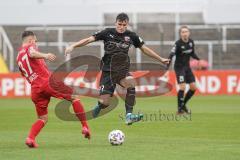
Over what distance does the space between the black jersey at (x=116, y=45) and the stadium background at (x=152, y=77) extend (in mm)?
1434

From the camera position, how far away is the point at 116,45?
14969mm

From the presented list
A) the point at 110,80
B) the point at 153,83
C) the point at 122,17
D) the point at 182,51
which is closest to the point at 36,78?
the point at 122,17

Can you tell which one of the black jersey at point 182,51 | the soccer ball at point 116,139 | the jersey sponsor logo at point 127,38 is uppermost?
the jersey sponsor logo at point 127,38

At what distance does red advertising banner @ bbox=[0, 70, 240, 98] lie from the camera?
2978 cm

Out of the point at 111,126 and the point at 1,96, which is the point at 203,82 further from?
the point at 111,126

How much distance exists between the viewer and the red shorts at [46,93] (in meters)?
12.9

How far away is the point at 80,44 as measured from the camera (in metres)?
14.3

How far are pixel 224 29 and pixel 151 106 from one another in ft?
34.9

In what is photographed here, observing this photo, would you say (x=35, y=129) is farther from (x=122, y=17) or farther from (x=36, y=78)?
(x=122, y=17)

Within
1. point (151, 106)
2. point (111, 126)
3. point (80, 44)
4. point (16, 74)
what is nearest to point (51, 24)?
point (16, 74)

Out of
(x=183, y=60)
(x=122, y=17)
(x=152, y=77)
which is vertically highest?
(x=122, y=17)

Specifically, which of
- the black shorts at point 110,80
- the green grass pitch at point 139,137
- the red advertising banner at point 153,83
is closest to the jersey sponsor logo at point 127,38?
the black shorts at point 110,80

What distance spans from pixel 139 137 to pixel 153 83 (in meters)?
15.6

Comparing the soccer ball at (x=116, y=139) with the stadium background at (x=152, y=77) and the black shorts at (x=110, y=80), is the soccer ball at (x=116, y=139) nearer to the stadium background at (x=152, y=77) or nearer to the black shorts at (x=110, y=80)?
the stadium background at (x=152, y=77)
